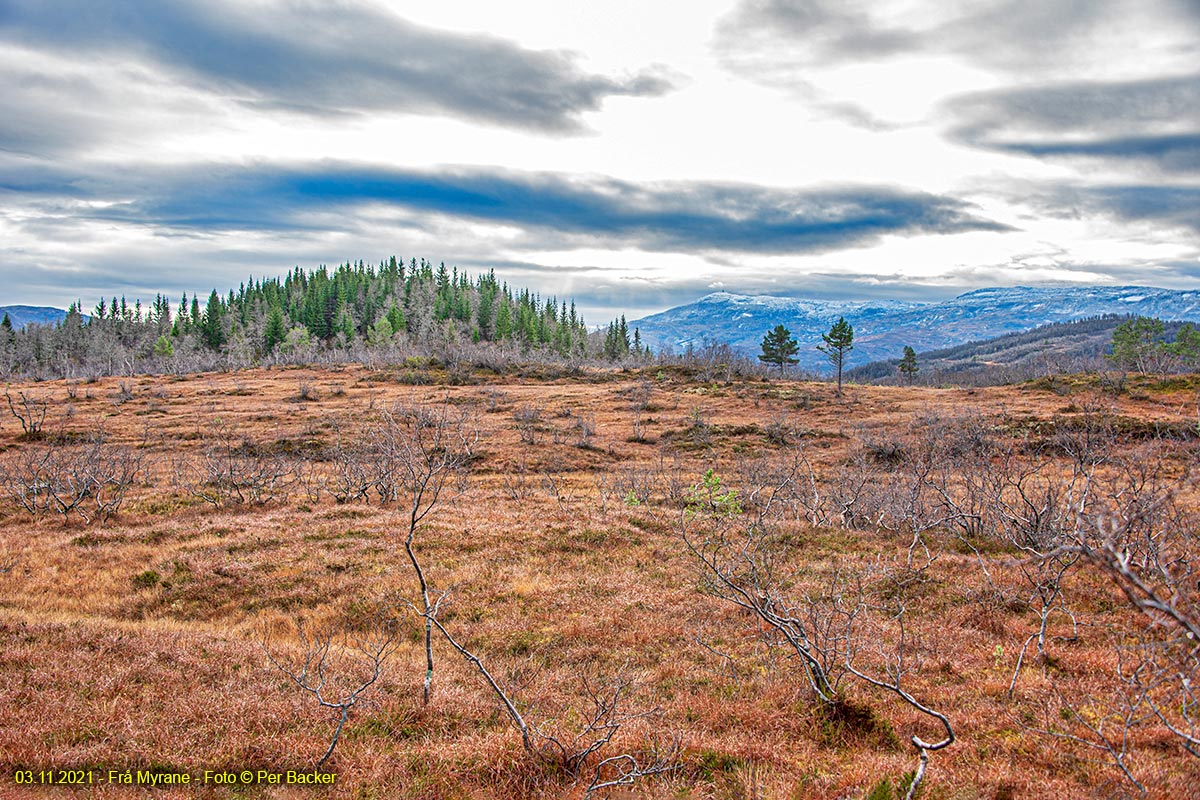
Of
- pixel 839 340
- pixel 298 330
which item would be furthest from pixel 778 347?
pixel 298 330

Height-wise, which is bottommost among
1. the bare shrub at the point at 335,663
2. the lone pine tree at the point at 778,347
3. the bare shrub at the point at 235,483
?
the bare shrub at the point at 235,483

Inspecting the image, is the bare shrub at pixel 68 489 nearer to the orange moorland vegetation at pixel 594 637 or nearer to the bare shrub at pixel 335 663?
the orange moorland vegetation at pixel 594 637

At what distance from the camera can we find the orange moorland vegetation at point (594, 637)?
5996 millimetres

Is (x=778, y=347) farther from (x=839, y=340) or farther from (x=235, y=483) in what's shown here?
(x=235, y=483)

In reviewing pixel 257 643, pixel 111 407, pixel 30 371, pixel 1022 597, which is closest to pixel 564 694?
pixel 257 643

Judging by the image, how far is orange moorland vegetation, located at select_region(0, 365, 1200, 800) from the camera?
600 cm

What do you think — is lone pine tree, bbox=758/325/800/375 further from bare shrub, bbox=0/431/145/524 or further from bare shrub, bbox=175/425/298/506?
bare shrub, bbox=0/431/145/524

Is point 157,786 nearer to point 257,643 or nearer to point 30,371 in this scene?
point 257,643

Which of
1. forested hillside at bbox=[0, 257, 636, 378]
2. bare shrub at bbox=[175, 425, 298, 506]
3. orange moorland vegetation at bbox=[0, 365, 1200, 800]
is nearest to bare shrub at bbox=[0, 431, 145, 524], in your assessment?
orange moorland vegetation at bbox=[0, 365, 1200, 800]

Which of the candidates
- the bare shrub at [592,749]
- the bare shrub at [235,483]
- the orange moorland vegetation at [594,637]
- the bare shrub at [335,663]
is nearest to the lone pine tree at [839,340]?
the orange moorland vegetation at [594,637]

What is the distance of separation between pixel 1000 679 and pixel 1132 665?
1823mm

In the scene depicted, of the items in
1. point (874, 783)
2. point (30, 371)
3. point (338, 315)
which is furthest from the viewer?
point (338, 315)

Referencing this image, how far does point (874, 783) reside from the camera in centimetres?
562

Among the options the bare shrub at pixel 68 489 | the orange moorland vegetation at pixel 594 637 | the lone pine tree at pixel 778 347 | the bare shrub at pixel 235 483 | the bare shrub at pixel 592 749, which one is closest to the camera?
the bare shrub at pixel 592 749
